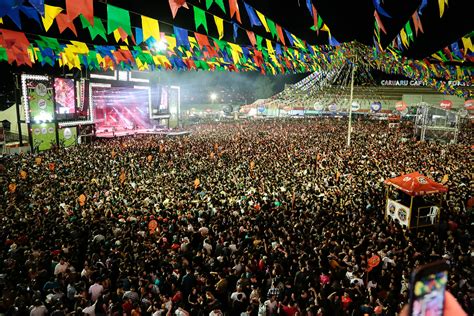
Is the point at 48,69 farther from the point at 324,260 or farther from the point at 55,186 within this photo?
the point at 324,260

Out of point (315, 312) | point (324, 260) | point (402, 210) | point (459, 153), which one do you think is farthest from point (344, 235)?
point (459, 153)

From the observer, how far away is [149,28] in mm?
6523

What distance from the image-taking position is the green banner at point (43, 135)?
24.8m

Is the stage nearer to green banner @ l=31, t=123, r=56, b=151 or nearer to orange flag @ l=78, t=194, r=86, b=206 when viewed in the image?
green banner @ l=31, t=123, r=56, b=151

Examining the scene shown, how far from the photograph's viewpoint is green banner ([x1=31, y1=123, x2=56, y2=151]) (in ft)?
81.3

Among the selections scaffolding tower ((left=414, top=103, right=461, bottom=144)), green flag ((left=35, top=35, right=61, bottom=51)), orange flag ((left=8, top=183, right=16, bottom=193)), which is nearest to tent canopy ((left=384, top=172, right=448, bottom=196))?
green flag ((left=35, top=35, right=61, bottom=51))

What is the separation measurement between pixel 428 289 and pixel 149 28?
6.58 m

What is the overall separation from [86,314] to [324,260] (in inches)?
195

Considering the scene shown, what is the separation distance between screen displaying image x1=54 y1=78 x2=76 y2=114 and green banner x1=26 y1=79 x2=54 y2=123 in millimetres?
767

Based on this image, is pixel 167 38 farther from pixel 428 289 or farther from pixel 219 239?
pixel 428 289

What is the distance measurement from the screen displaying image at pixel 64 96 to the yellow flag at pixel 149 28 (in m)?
22.8

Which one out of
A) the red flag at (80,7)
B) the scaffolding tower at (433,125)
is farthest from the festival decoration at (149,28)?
the scaffolding tower at (433,125)

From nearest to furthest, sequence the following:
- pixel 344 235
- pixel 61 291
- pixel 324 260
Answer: pixel 61 291 < pixel 324 260 < pixel 344 235

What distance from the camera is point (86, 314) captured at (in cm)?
562
